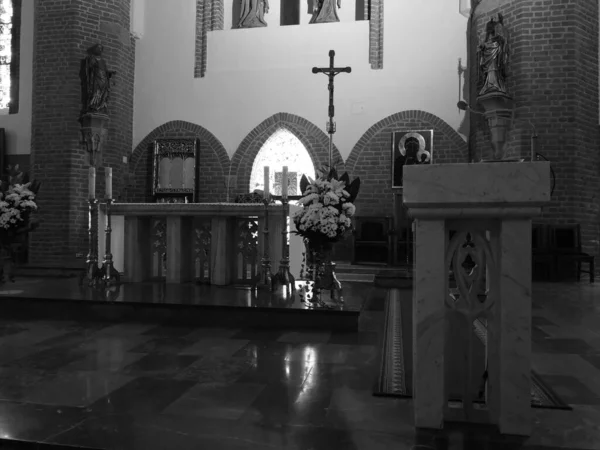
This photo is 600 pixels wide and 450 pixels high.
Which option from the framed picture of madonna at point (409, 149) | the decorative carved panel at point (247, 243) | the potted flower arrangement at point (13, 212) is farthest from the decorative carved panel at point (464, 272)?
the framed picture of madonna at point (409, 149)

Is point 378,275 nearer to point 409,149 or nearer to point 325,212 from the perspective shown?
point 325,212

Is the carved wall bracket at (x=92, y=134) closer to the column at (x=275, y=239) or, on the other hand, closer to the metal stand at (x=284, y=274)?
the column at (x=275, y=239)

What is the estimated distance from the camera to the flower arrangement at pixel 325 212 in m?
4.63

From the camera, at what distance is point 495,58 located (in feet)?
28.7

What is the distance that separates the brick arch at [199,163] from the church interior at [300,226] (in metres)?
0.05

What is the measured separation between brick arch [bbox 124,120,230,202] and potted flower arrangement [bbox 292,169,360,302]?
6039 mm

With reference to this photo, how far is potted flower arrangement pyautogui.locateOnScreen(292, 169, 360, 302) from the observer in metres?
4.64

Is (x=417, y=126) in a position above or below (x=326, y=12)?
below

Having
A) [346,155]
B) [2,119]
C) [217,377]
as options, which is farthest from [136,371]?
[2,119]

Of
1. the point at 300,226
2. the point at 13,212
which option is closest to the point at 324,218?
the point at 300,226

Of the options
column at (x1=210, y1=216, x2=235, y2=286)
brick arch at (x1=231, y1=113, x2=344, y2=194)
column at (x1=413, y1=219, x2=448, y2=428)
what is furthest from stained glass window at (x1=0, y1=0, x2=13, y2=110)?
column at (x1=413, y1=219, x2=448, y2=428)

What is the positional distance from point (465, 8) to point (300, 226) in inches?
279

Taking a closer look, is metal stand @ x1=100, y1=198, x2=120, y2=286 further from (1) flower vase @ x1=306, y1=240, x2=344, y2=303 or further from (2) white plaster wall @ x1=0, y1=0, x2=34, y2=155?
(2) white plaster wall @ x1=0, y1=0, x2=34, y2=155

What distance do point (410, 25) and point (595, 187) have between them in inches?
171
